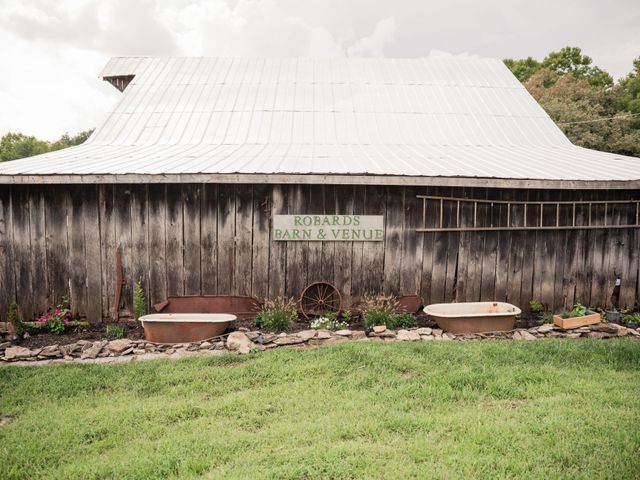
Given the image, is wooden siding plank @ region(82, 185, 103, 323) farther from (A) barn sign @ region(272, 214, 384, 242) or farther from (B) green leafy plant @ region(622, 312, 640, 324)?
(B) green leafy plant @ region(622, 312, 640, 324)

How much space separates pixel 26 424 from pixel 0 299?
14.8 ft

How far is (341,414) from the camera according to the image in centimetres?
442

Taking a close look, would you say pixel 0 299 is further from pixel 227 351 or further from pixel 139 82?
pixel 139 82

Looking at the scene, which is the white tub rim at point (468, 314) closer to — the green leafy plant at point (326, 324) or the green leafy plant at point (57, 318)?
the green leafy plant at point (326, 324)

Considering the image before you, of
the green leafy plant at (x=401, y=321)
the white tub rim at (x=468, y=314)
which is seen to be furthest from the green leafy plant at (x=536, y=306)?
the green leafy plant at (x=401, y=321)

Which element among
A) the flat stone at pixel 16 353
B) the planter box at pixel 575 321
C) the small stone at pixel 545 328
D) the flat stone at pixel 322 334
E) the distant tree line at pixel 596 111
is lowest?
the flat stone at pixel 16 353

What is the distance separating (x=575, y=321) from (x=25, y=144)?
64011mm

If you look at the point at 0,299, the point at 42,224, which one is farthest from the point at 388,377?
the point at 0,299

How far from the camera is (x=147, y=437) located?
422 cm

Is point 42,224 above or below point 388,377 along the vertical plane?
above

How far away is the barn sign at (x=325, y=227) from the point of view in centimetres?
802

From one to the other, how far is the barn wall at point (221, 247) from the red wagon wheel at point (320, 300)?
15cm

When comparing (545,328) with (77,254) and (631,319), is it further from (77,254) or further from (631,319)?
(77,254)

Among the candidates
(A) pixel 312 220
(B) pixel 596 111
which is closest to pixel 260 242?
(A) pixel 312 220
